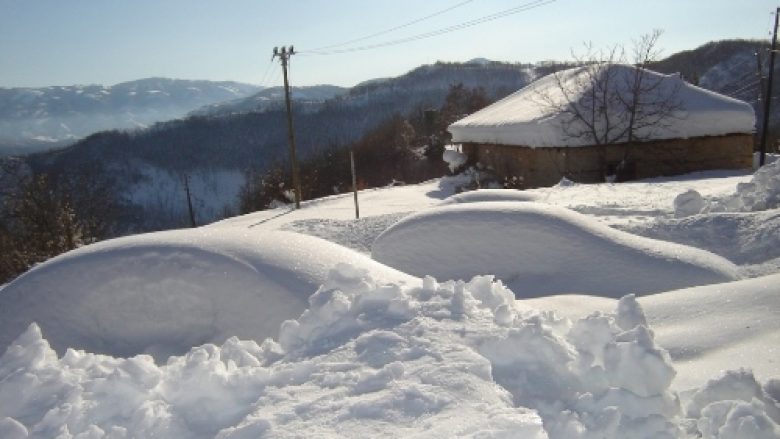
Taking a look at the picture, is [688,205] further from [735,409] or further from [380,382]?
[380,382]

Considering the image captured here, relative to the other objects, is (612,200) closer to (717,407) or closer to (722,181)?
(722,181)

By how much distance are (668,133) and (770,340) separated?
17102 mm

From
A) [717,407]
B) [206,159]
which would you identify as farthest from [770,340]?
[206,159]

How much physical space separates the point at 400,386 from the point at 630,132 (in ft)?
59.6

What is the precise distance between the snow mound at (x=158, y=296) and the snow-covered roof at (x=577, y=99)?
15.3 meters

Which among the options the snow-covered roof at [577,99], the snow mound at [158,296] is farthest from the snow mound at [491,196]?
the snow-covered roof at [577,99]

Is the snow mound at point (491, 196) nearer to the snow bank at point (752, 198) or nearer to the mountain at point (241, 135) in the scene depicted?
the snow bank at point (752, 198)

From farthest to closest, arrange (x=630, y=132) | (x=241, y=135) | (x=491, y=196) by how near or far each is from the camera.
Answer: (x=241, y=135) → (x=630, y=132) → (x=491, y=196)

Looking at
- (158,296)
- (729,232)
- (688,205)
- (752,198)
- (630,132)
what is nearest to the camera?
(158,296)

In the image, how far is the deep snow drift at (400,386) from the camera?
2.14 metres

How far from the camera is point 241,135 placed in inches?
3942

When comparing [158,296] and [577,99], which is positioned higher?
[577,99]

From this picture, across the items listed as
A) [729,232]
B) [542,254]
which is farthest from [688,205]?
[542,254]

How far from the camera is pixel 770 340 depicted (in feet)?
10.3
